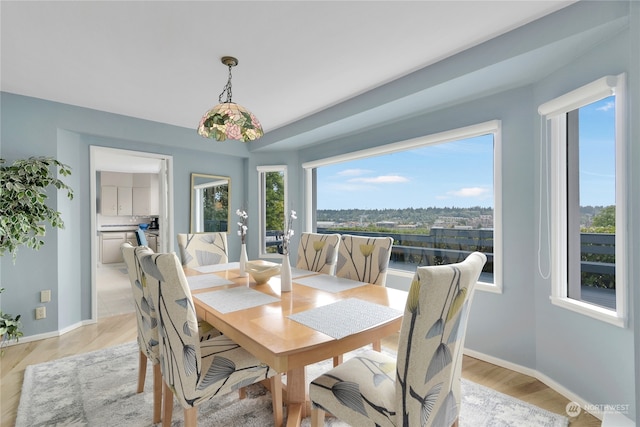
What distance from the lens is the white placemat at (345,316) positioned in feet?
4.40

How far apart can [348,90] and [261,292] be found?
6.77ft

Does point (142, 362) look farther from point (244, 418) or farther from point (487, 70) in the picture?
point (487, 70)

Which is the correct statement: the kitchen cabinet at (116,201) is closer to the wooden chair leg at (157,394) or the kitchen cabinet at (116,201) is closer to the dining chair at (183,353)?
the wooden chair leg at (157,394)

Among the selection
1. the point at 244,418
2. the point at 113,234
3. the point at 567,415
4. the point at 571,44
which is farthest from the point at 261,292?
the point at 113,234

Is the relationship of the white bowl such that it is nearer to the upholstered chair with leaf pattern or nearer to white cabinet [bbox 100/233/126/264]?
the upholstered chair with leaf pattern

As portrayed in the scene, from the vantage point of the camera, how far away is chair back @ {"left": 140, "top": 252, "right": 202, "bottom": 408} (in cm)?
132

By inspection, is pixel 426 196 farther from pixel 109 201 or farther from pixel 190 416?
pixel 109 201

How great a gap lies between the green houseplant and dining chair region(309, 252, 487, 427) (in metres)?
3.02

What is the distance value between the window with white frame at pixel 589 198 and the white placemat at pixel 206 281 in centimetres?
238

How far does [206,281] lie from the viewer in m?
2.27

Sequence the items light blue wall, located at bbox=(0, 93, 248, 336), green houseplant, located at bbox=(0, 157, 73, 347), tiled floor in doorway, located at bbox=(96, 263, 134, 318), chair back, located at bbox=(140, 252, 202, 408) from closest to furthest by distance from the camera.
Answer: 1. chair back, located at bbox=(140, 252, 202, 408)
2. green houseplant, located at bbox=(0, 157, 73, 347)
3. light blue wall, located at bbox=(0, 93, 248, 336)
4. tiled floor in doorway, located at bbox=(96, 263, 134, 318)

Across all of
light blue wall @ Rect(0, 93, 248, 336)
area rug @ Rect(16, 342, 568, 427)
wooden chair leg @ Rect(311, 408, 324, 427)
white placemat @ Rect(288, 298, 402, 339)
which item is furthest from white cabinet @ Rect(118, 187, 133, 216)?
wooden chair leg @ Rect(311, 408, 324, 427)

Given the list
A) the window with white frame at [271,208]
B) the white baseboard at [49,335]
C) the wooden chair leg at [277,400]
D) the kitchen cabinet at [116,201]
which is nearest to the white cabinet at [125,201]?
the kitchen cabinet at [116,201]

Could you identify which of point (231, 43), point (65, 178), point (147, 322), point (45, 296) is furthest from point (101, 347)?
point (231, 43)
